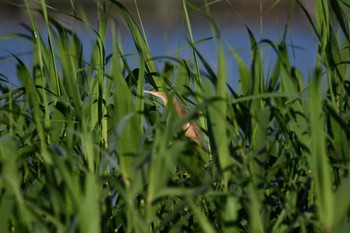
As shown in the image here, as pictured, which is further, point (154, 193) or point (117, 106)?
point (117, 106)

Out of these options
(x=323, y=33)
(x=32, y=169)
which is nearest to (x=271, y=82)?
(x=323, y=33)

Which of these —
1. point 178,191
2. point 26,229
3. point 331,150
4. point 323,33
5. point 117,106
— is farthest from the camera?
point 323,33

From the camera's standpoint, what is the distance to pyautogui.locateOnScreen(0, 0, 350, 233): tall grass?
1.25 meters

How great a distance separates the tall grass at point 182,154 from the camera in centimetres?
125

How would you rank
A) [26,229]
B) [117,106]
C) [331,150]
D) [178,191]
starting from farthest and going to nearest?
[331,150]
[117,106]
[26,229]
[178,191]

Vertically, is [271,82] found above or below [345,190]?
above

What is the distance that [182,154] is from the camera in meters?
1.42

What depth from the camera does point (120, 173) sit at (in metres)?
1.38

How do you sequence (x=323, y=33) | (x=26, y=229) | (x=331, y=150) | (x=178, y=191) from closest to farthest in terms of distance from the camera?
(x=178, y=191) < (x=26, y=229) < (x=331, y=150) < (x=323, y=33)

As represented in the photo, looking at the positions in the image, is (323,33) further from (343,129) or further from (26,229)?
(26,229)

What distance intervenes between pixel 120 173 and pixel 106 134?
471 millimetres

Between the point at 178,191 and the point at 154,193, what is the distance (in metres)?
0.05

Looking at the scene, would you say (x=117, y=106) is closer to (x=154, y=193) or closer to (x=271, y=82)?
(x=154, y=193)

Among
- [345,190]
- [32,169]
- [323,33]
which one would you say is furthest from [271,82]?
[345,190]
